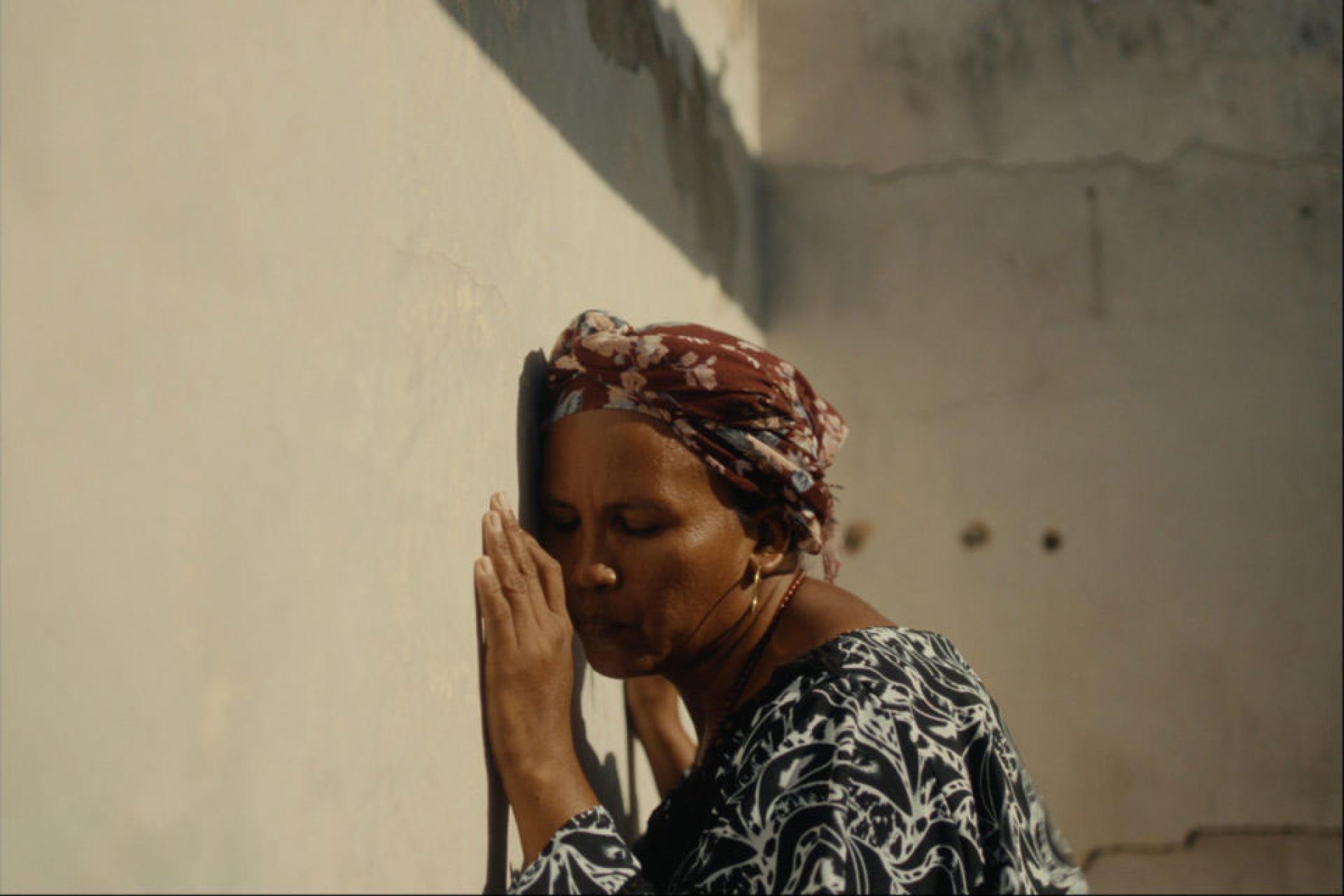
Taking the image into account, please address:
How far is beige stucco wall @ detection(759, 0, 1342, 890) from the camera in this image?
3744 millimetres

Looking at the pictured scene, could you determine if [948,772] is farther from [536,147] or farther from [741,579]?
[536,147]

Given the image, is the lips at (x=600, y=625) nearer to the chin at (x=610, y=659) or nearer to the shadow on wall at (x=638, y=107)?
the chin at (x=610, y=659)

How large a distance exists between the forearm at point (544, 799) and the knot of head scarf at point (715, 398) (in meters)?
0.48

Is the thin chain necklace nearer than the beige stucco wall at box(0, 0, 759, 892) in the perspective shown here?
No

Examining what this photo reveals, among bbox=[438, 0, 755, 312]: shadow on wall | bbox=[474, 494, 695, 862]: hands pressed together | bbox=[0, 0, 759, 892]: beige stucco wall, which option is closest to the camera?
bbox=[0, 0, 759, 892]: beige stucco wall

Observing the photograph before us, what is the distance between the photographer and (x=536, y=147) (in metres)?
1.94

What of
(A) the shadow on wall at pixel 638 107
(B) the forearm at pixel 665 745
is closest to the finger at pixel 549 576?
(A) the shadow on wall at pixel 638 107

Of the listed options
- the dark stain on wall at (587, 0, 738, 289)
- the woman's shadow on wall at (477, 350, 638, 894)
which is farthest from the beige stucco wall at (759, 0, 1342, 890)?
the woman's shadow on wall at (477, 350, 638, 894)

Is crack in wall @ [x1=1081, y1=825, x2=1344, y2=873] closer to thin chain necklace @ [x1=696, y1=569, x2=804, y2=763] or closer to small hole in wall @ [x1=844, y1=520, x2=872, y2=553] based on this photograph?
small hole in wall @ [x1=844, y1=520, x2=872, y2=553]

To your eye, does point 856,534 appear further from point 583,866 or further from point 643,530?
point 583,866

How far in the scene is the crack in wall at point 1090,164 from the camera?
12.7 ft

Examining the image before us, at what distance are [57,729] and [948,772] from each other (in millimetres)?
1065

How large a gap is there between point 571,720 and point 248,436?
0.87 m

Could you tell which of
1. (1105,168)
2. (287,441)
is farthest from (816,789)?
(1105,168)
